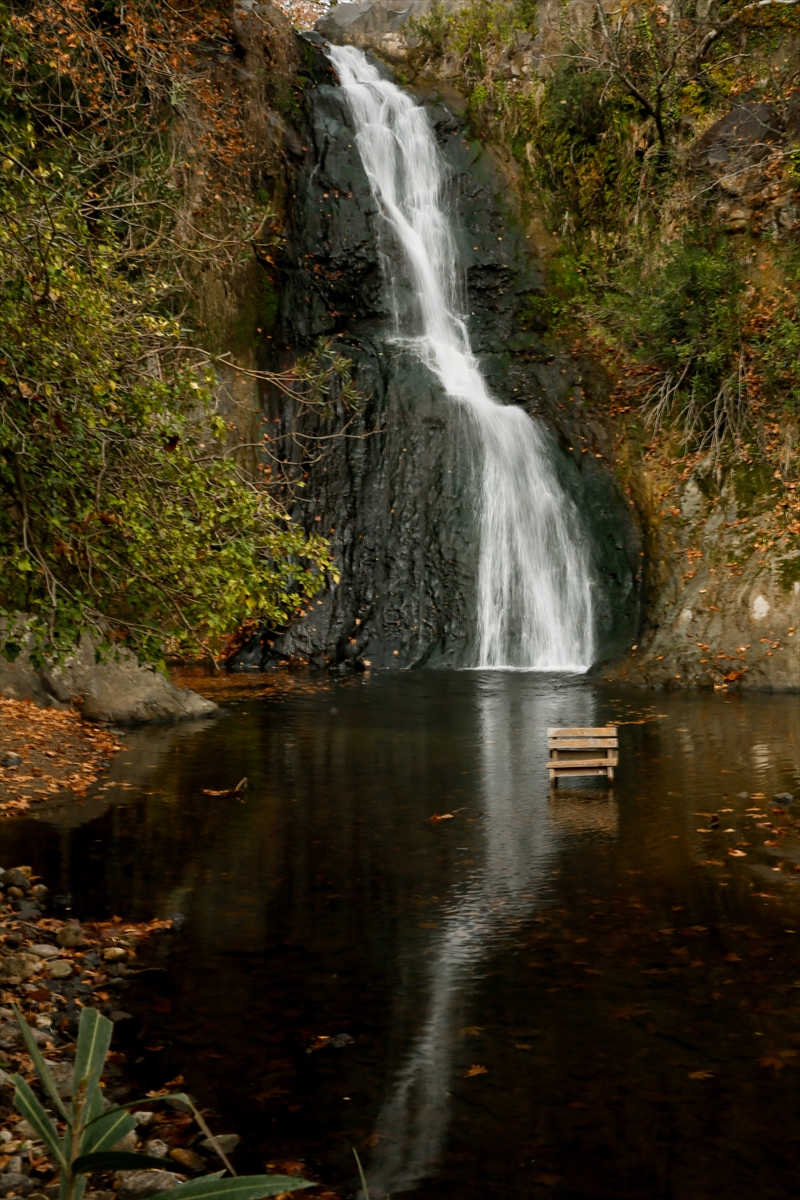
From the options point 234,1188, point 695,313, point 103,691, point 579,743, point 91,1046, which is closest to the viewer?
point 234,1188

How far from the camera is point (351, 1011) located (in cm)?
538

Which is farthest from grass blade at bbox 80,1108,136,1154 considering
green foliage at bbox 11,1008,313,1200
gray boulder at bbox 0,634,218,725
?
gray boulder at bbox 0,634,218,725

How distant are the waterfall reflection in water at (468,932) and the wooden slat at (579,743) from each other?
0.42m

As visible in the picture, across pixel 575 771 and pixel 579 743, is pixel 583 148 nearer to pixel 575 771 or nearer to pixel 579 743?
pixel 579 743

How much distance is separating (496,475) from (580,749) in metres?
12.4

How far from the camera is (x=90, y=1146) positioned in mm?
1618

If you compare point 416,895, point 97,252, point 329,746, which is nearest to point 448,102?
point 329,746

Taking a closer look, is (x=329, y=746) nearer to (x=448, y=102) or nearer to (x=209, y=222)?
(x=209, y=222)

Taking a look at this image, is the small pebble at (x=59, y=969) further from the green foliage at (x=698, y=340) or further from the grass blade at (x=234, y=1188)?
the green foliage at (x=698, y=340)

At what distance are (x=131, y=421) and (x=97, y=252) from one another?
1620 mm

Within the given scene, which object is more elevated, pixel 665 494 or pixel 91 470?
pixel 665 494

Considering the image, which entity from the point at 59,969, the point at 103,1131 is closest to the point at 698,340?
the point at 59,969

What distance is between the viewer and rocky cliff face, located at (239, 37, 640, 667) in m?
21.2

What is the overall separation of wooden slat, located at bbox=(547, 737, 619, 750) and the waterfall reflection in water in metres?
0.42
